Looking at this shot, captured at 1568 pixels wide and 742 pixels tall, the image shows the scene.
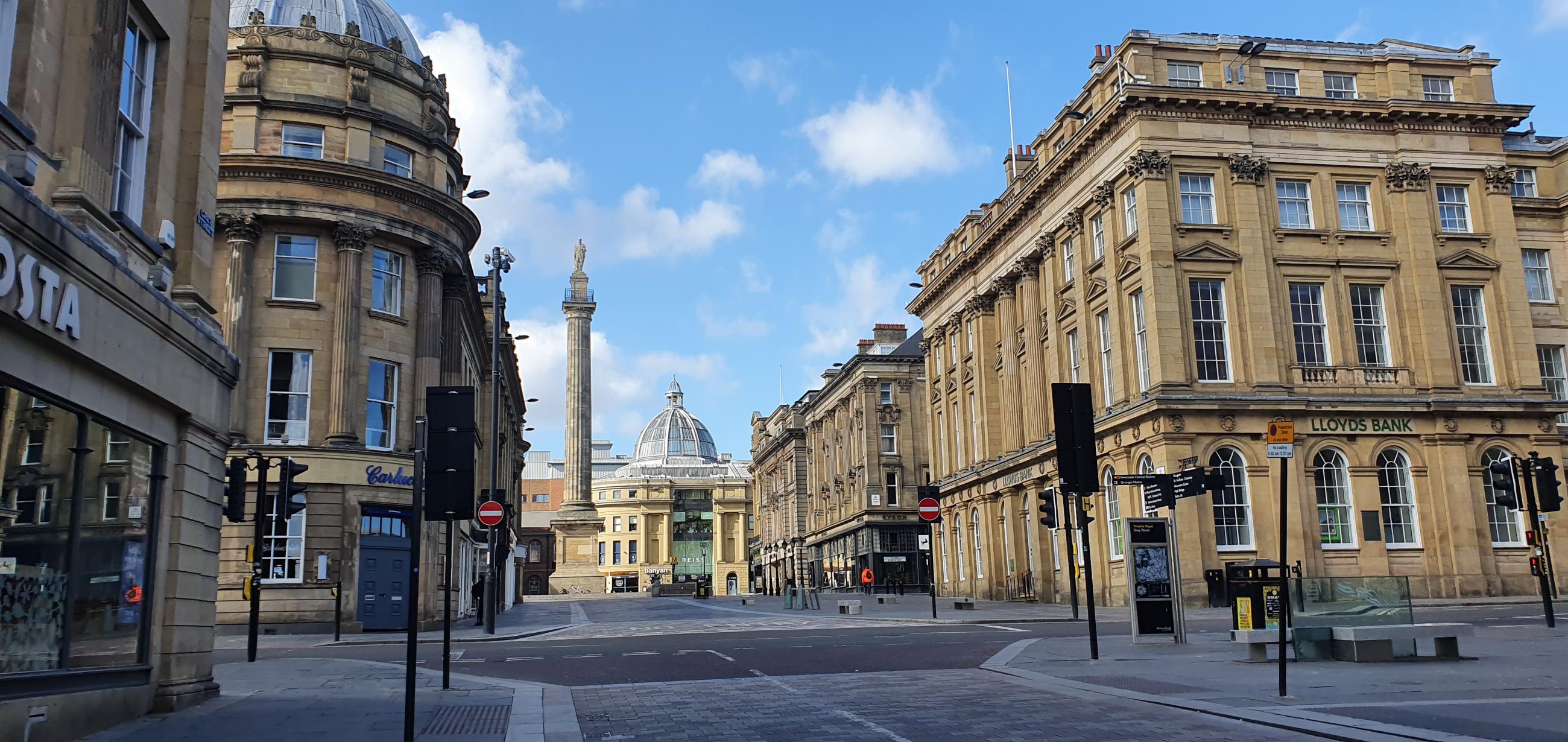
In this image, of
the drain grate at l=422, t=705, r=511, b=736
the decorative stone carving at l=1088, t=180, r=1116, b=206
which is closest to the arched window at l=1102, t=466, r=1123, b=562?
the decorative stone carving at l=1088, t=180, r=1116, b=206

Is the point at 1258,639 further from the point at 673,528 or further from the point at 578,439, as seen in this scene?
the point at 673,528

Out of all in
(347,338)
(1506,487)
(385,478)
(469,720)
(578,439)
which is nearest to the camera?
(469,720)

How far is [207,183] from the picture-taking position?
46.3 feet

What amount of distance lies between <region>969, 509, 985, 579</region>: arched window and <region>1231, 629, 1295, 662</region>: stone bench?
38.6m

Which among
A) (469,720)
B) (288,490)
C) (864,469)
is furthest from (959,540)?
(469,720)

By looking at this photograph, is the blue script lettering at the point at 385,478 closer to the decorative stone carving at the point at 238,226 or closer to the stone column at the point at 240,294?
the stone column at the point at 240,294

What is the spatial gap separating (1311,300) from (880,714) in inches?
1293

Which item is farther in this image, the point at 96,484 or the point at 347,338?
the point at 347,338

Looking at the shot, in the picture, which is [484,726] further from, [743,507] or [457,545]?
[743,507]

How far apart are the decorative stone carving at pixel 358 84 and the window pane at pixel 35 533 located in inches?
1038

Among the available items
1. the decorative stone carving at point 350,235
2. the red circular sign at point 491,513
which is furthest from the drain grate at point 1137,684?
the decorative stone carving at point 350,235

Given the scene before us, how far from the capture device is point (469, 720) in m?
12.0

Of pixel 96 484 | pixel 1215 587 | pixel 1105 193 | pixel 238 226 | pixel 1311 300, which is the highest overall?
pixel 1105 193

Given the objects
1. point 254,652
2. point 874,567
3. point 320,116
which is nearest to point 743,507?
point 874,567
